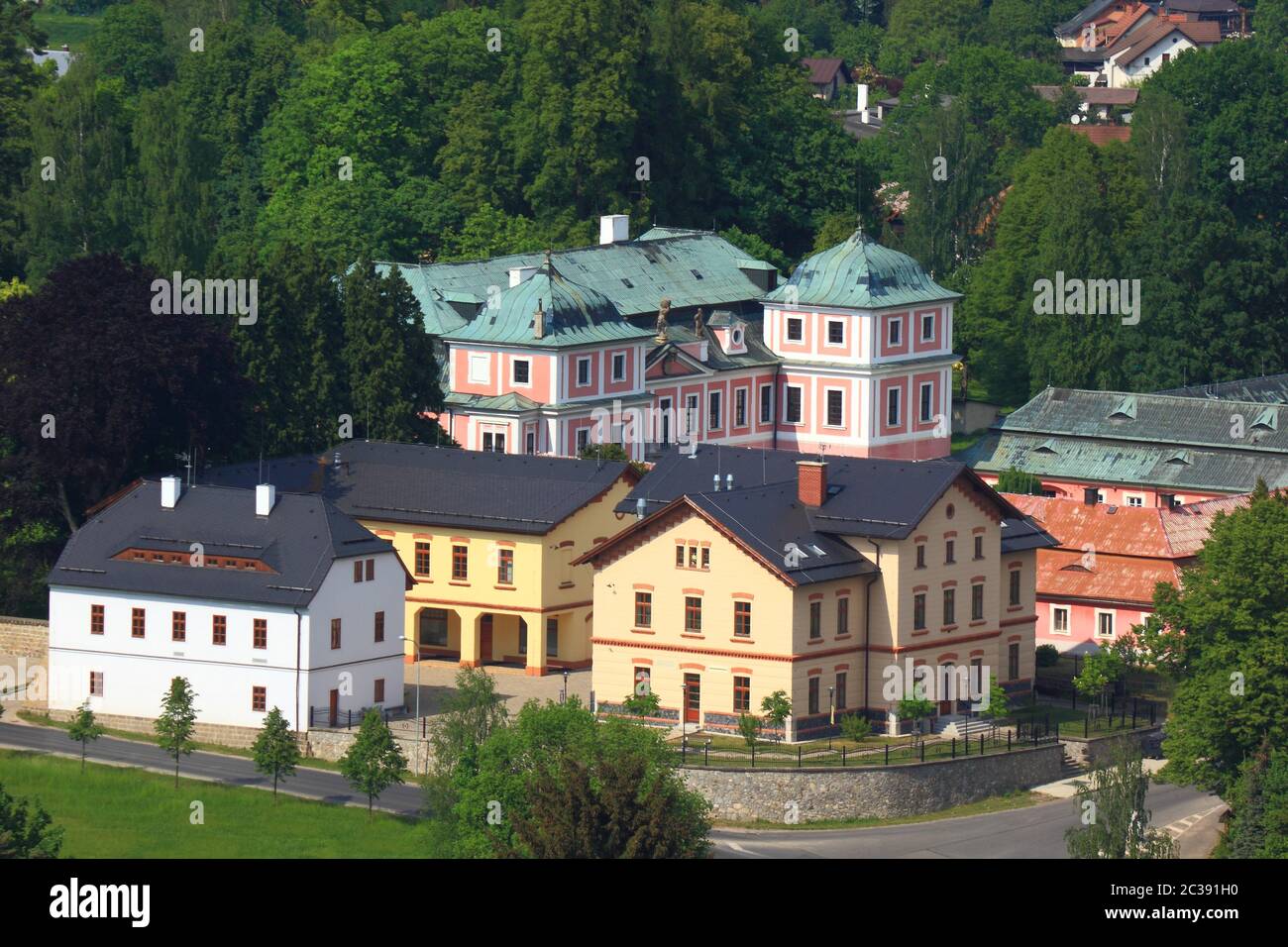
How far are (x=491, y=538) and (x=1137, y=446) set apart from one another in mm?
37269

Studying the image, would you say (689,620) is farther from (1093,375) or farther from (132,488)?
(1093,375)

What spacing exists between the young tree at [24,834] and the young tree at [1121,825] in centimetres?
1983

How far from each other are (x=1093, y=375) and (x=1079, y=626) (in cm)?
3704

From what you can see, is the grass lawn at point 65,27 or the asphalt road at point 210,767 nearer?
the asphalt road at point 210,767

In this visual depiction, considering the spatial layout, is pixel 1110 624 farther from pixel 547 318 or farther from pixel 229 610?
pixel 229 610

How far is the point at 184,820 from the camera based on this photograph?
7369 cm

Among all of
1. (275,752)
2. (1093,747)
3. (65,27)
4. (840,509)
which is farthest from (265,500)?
(65,27)

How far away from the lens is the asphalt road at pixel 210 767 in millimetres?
76312

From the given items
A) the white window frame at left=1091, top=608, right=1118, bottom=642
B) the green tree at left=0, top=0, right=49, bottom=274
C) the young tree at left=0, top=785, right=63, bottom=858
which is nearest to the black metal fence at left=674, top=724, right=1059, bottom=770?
the white window frame at left=1091, top=608, right=1118, bottom=642

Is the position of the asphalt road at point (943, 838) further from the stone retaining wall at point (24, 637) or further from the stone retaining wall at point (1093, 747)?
the stone retaining wall at point (24, 637)

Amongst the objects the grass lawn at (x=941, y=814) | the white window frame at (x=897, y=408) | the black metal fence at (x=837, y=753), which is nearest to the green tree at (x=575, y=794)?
the grass lawn at (x=941, y=814)

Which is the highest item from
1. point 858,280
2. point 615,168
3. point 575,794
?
point 615,168

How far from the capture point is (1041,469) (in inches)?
4724
